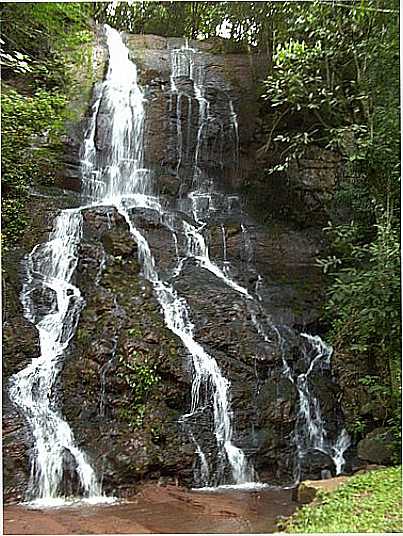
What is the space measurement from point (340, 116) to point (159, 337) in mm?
1741

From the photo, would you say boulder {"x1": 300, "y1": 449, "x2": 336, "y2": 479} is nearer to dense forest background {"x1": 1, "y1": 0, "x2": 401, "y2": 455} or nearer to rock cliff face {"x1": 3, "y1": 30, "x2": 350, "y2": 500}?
rock cliff face {"x1": 3, "y1": 30, "x2": 350, "y2": 500}

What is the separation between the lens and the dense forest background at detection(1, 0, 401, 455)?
3.58 meters

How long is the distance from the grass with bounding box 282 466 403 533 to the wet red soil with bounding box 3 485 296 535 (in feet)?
0.96

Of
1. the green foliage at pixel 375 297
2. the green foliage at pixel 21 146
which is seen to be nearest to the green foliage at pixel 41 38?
the green foliage at pixel 21 146

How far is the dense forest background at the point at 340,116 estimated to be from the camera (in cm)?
358

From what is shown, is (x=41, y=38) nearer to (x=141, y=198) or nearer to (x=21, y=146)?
(x=21, y=146)

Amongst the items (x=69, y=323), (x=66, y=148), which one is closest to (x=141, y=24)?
(x=66, y=148)

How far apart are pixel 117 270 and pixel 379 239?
70.1 inches

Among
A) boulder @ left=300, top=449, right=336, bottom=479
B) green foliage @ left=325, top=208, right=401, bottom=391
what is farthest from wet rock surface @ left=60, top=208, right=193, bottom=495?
green foliage @ left=325, top=208, right=401, bottom=391

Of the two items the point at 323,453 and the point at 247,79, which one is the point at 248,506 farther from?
the point at 247,79

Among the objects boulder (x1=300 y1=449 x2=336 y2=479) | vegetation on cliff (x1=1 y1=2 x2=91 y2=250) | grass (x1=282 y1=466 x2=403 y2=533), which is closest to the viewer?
grass (x1=282 y1=466 x2=403 y2=533)

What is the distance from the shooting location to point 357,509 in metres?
2.56

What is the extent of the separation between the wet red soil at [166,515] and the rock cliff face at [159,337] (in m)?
0.19

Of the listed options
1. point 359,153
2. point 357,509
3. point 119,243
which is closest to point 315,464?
point 357,509
